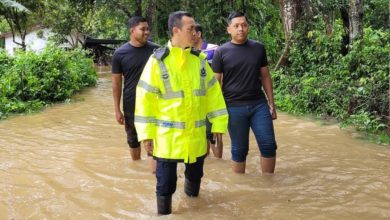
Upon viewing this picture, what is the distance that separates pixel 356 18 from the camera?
8820mm

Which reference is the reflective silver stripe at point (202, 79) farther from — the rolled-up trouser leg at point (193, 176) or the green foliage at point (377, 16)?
the green foliage at point (377, 16)

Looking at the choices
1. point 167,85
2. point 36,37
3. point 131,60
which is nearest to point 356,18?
point 131,60

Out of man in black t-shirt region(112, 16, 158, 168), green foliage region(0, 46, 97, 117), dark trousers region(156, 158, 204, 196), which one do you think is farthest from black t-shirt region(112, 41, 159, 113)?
green foliage region(0, 46, 97, 117)

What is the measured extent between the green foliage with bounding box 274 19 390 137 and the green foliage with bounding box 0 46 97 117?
580cm

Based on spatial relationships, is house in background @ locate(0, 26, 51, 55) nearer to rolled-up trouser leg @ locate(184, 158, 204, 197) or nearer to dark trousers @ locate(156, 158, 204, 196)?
rolled-up trouser leg @ locate(184, 158, 204, 197)

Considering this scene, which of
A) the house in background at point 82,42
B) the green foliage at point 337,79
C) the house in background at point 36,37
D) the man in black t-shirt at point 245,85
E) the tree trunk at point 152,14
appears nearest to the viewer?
the man in black t-shirt at point 245,85

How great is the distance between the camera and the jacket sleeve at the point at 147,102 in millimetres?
3633

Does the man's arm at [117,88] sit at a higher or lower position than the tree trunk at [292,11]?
lower

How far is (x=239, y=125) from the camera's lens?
4.83 m

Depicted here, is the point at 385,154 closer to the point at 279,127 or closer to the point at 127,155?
the point at 279,127

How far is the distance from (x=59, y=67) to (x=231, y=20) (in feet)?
28.5

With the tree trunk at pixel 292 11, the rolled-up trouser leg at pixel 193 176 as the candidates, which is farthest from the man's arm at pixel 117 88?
the tree trunk at pixel 292 11

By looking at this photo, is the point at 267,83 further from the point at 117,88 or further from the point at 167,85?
the point at 117,88

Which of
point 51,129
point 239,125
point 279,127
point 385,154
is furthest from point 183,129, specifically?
point 51,129
